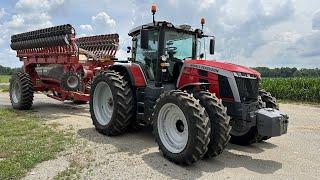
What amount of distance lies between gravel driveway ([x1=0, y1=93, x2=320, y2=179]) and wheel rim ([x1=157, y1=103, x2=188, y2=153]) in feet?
1.09

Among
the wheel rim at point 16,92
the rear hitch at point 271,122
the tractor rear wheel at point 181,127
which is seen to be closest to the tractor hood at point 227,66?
the rear hitch at point 271,122

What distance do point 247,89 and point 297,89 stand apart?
54.0 feet

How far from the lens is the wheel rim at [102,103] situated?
922 cm

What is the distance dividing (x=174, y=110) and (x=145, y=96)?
4.89ft

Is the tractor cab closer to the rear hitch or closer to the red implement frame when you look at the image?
the rear hitch

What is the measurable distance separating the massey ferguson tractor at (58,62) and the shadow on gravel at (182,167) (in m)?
3.61

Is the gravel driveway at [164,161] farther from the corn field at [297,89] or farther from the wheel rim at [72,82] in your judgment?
the corn field at [297,89]

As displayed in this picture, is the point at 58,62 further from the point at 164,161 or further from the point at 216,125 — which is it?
the point at 216,125

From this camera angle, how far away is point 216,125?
253 inches

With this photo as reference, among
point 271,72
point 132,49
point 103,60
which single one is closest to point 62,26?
point 103,60

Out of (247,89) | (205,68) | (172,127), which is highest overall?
(205,68)

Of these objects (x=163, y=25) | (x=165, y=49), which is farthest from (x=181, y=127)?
(x=163, y=25)

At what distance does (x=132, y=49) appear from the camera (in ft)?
30.4

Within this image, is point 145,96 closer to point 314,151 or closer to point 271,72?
point 314,151
